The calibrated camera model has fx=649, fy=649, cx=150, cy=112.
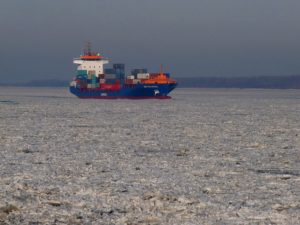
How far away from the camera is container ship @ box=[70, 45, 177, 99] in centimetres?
6594

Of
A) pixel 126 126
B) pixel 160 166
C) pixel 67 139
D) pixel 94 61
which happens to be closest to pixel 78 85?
pixel 94 61

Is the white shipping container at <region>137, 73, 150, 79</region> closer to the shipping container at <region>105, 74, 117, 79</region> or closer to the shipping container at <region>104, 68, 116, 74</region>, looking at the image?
the shipping container at <region>105, 74, 117, 79</region>

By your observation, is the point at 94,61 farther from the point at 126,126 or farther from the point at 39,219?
the point at 39,219

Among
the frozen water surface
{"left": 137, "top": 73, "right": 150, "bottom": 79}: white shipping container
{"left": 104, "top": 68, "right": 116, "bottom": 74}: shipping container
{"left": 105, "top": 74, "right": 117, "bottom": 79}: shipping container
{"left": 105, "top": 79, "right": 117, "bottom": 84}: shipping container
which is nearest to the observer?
the frozen water surface

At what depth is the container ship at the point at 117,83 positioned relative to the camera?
6594 cm

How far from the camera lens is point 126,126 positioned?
2281cm

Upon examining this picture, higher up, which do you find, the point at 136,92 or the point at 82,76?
the point at 82,76

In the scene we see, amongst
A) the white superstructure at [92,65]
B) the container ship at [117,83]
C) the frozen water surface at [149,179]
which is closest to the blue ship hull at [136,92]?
the container ship at [117,83]

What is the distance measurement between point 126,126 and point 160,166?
10.9m

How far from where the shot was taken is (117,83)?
2692 inches

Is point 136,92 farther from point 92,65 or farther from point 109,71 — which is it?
point 92,65

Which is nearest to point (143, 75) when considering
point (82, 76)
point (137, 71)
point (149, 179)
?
point (137, 71)

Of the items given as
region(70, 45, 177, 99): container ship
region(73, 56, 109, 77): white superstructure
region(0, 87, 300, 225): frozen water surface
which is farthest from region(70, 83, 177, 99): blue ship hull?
region(0, 87, 300, 225): frozen water surface

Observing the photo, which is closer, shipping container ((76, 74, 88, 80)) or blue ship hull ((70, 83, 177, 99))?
blue ship hull ((70, 83, 177, 99))
